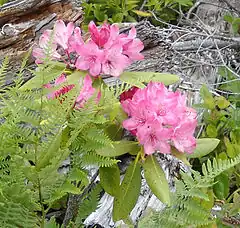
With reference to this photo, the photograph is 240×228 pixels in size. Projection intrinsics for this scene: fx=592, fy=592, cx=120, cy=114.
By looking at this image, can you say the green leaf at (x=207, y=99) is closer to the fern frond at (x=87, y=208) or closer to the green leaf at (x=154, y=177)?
the green leaf at (x=154, y=177)

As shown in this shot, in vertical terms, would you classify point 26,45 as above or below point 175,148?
below

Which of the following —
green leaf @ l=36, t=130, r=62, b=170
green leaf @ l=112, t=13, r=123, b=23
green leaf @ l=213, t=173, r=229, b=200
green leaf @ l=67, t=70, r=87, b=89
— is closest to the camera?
green leaf @ l=36, t=130, r=62, b=170

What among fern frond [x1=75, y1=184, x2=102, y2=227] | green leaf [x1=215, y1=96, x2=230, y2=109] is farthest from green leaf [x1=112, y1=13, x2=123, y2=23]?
fern frond [x1=75, y1=184, x2=102, y2=227]

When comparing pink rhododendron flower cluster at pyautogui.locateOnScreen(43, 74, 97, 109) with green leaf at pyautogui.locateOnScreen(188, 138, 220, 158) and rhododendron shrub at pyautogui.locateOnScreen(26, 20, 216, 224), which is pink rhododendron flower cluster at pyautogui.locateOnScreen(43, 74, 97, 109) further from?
green leaf at pyautogui.locateOnScreen(188, 138, 220, 158)

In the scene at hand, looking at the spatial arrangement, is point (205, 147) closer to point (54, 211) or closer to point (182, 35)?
point (54, 211)

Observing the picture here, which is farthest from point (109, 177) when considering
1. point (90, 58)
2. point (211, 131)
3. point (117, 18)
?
point (117, 18)

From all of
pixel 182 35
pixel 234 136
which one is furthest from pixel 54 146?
pixel 182 35
